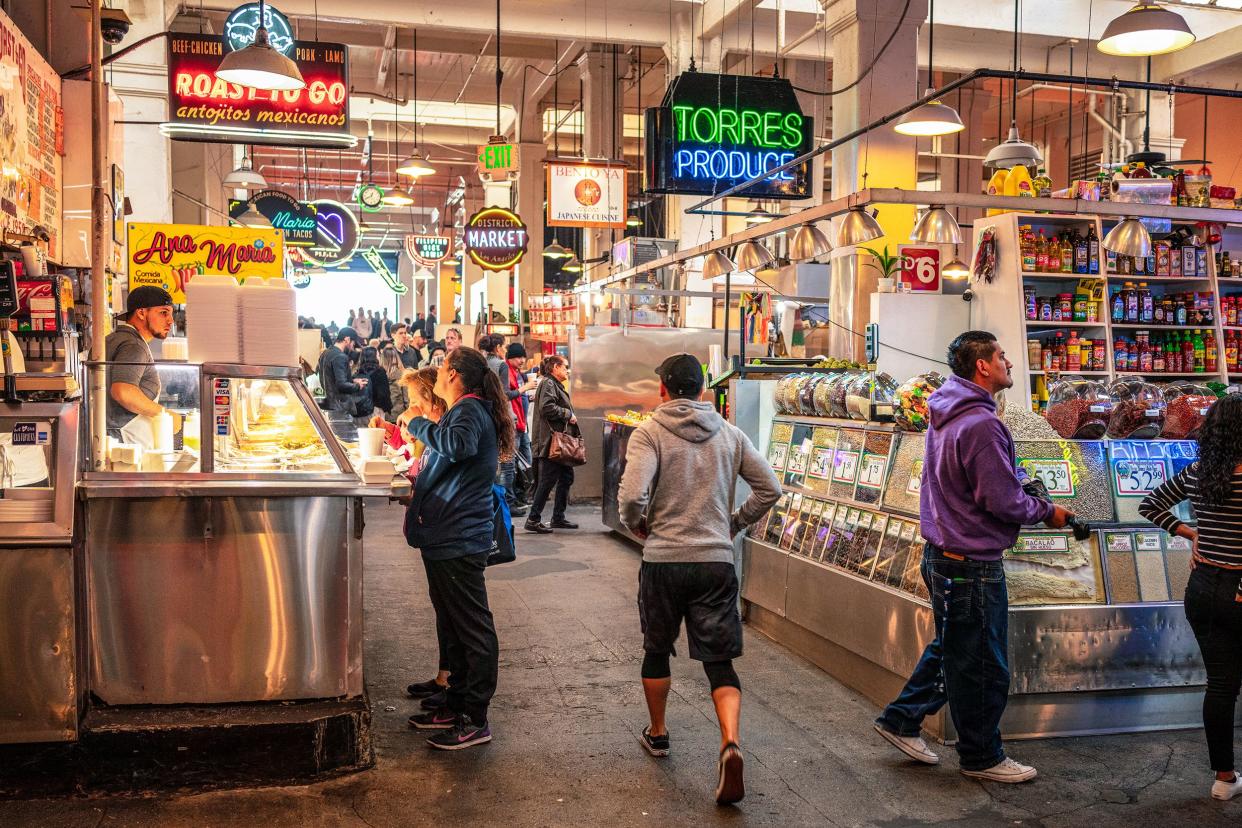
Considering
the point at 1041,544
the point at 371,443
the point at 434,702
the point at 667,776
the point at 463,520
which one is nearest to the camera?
the point at 667,776

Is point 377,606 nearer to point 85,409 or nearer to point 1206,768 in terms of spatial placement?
point 85,409

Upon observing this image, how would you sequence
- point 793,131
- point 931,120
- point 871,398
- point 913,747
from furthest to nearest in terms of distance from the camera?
point 793,131 → point 931,120 → point 871,398 → point 913,747

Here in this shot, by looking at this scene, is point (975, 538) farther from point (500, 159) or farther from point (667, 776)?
point (500, 159)

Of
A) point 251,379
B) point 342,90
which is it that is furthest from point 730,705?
point 342,90

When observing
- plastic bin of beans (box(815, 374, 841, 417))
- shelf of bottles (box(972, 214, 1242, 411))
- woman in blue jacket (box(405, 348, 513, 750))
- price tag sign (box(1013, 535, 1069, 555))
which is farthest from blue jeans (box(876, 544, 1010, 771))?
shelf of bottles (box(972, 214, 1242, 411))

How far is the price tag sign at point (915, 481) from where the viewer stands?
18.1 ft

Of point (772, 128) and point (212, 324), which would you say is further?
point (772, 128)

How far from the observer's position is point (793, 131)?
10867 mm

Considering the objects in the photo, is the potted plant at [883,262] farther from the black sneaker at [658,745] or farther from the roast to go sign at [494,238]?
the black sneaker at [658,745]

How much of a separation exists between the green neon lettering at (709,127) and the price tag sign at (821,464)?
4.86m

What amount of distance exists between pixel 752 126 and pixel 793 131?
454 mm

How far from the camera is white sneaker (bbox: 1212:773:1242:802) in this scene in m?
4.43

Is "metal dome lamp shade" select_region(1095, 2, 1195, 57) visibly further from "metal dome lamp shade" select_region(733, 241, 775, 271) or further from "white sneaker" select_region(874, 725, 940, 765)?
"white sneaker" select_region(874, 725, 940, 765)

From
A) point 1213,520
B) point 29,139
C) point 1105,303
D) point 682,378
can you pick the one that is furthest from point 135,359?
point 1105,303
